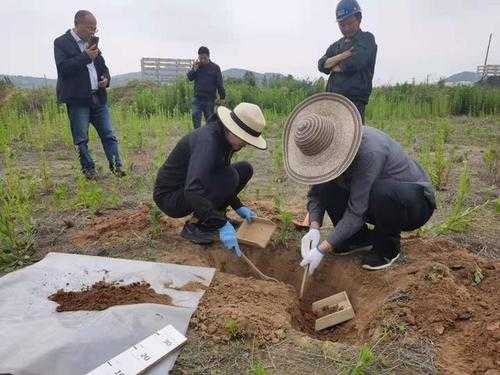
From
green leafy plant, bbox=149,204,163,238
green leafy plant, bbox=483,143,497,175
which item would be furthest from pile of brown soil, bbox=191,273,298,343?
green leafy plant, bbox=483,143,497,175

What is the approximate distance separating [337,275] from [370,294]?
325 mm

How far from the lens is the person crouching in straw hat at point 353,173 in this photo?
234 centimetres

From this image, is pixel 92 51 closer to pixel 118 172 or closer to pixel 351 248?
pixel 118 172

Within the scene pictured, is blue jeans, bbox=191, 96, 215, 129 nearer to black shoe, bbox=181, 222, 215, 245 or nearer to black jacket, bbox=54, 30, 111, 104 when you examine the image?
black jacket, bbox=54, 30, 111, 104

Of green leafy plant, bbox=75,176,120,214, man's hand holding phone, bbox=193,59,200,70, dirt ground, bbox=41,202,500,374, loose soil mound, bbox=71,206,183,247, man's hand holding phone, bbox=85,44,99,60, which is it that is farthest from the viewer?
man's hand holding phone, bbox=193,59,200,70

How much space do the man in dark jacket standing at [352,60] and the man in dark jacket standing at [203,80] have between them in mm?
3335

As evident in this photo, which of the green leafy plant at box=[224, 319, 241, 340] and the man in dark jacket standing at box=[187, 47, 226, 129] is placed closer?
the green leafy plant at box=[224, 319, 241, 340]

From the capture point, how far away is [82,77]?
451 cm

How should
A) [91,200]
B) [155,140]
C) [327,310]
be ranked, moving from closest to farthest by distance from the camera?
[327,310], [91,200], [155,140]

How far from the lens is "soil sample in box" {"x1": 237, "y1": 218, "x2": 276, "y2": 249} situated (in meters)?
3.07

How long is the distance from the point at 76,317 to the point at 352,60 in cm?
310

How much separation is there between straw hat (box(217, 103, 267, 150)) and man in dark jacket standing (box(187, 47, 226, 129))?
458 cm

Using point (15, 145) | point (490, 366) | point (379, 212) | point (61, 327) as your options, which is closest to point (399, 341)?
point (490, 366)

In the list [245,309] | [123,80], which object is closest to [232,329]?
[245,309]
